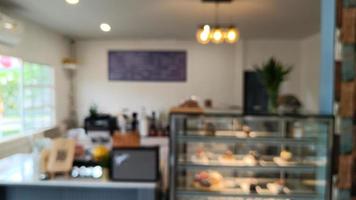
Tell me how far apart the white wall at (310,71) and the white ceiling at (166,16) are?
0.90 feet

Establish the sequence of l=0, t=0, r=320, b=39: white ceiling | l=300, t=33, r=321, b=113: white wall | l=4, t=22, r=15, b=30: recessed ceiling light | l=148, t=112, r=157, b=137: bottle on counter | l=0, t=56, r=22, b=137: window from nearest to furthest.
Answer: l=4, t=22, r=15, b=30: recessed ceiling light → l=0, t=0, r=320, b=39: white ceiling → l=0, t=56, r=22, b=137: window → l=148, t=112, r=157, b=137: bottle on counter → l=300, t=33, r=321, b=113: white wall

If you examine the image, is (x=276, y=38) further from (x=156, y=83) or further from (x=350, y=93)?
(x=350, y=93)

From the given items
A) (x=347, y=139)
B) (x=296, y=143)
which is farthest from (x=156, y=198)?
(x=347, y=139)

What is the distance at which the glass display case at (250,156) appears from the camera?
6.42 ft

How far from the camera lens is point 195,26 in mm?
4891

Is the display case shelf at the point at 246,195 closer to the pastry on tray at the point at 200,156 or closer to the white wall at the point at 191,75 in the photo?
the pastry on tray at the point at 200,156

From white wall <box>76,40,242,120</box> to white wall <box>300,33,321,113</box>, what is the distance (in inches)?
51.1

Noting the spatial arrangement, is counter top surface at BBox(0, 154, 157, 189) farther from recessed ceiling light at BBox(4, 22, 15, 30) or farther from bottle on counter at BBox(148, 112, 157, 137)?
bottle on counter at BBox(148, 112, 157, 137)

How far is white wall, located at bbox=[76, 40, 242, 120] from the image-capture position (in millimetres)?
6090

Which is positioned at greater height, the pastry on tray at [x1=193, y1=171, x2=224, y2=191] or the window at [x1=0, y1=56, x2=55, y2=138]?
the window at [x1=0, y1=56, x2=55, y2=138]

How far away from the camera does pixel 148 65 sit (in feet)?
20.1

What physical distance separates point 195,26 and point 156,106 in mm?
1989

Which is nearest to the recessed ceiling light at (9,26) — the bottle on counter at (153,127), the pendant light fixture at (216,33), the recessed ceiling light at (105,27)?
the recessed ceiling light at (105,27)

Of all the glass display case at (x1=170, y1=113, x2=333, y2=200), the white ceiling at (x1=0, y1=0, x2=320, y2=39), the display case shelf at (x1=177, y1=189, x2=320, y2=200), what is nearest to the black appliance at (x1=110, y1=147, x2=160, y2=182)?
the glass display case at (x1=170, y1=113, x2=333, y2=200)
